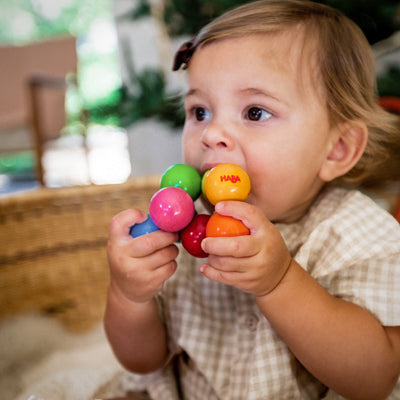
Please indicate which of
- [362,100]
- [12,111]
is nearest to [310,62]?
[362,100]

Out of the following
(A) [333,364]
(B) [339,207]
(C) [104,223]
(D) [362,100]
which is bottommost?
(C) [104,223]

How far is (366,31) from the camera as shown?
0.86 meters

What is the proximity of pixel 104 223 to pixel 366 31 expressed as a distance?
30.6 inches

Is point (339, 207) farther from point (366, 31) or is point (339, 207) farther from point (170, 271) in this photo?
point (366, 31)

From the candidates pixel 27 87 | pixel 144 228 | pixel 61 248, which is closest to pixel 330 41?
pixel 144 228

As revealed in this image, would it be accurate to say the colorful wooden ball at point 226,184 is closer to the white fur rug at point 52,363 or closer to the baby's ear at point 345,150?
the baby's ear at point 345,150

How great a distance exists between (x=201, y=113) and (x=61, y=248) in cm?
59

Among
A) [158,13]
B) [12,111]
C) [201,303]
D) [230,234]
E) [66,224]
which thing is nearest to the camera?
[230,234]

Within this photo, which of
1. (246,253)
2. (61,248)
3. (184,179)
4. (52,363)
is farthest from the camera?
(61,248)

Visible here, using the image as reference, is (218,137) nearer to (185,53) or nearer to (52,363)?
(185,53)

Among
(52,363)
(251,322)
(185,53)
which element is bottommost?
(52,363)

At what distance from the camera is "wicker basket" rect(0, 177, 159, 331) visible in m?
0.92

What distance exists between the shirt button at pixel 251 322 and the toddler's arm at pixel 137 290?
0.14 m

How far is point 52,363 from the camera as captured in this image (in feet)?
2.73
